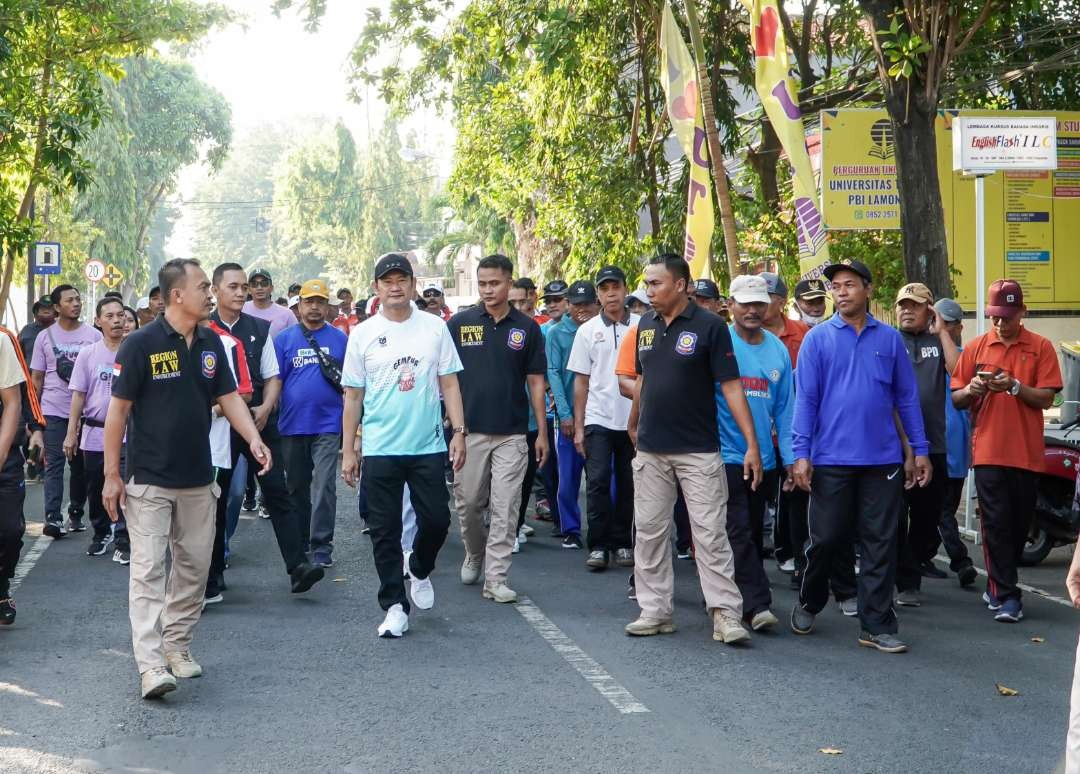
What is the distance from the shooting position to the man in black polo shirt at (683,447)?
24.8 ft

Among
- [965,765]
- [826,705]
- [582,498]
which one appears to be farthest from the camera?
[582,498]

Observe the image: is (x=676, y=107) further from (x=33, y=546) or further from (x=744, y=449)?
(x=33, y=546)

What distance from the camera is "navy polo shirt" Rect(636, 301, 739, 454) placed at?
757 centimetres

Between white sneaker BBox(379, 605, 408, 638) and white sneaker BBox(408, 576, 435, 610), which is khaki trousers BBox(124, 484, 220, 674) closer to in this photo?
white sneaker BBox(379, 605, 408, 638)

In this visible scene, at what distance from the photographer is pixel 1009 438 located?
8.35 metres

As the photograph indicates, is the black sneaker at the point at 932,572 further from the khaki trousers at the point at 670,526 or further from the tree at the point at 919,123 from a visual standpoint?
the tree at the point at 919,123

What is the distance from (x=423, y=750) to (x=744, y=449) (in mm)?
3142

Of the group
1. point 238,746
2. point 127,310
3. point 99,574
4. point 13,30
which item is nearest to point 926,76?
point 127,310

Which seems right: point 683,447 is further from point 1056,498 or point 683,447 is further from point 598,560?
point 1056,498

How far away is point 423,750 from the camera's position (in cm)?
557

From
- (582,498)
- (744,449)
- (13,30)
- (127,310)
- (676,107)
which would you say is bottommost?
(582,498)

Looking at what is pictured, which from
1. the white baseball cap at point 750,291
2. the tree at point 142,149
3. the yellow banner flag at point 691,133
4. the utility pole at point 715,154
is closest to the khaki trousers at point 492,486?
the white baseball cap at point 750,291

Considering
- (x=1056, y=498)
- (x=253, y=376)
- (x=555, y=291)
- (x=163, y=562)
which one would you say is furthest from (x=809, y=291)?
(x=163, y=562)

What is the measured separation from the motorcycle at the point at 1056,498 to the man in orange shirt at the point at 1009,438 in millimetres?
1630
